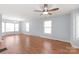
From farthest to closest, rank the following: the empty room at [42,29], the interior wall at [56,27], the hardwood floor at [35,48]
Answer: the interior wall at [56,27]
the empty room at [42,29]
the hardwood floor at [35,48]

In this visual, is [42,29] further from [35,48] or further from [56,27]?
[35,48]

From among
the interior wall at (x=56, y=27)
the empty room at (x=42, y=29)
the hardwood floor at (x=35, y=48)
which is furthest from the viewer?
the interior wall at (x=56, y=27)

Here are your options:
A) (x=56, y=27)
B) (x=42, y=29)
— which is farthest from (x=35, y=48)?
(x=42, y=29)

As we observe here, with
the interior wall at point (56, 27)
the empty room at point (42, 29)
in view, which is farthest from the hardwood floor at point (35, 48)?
the interior wall at point (56, 27)

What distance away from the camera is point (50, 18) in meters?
5.79

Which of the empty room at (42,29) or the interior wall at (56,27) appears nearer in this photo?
the empty room at (42,29)

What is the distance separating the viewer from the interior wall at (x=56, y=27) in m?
4.64

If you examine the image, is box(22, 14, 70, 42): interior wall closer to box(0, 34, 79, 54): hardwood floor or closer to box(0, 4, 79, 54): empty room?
box(0, 4, 79, 54): empty room

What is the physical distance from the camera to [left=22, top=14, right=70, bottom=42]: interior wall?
4.64 metres

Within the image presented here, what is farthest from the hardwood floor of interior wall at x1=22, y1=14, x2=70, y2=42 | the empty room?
interior wall at x1=22, y1=14, x2=70, y2=42

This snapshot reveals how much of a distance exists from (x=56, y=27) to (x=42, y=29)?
1.31 metres

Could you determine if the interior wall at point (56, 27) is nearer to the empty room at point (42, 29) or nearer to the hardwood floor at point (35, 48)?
the empty room at point (42, 29)
